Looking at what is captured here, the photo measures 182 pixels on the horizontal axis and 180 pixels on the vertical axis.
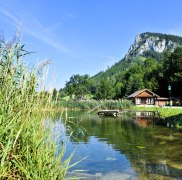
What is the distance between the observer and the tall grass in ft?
12.0

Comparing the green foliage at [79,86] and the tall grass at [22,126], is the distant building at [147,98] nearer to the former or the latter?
the green foliage at [79,86]

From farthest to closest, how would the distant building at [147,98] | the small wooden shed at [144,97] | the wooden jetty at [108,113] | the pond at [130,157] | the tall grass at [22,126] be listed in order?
the small wooden shed at [144,97] < the distant building at [147,98] < the wooden jetty at [108,113] < the pond at [130,157] < the tall grass at [22,126]

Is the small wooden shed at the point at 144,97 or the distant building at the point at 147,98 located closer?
the distant building at the point at 147,98

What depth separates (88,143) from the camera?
15891 millimetres

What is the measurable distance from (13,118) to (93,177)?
17.6ft

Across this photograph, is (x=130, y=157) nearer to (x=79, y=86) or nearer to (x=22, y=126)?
(x=22, y=126)

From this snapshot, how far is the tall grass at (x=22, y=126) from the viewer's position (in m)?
3.65

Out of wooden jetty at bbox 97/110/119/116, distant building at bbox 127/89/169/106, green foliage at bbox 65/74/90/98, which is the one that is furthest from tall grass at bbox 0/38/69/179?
green foliage at bbox 65/74/90/98

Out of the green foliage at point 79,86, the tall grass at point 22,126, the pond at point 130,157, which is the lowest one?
the pond at point 130,157

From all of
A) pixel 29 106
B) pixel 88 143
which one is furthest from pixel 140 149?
pixel 29 106

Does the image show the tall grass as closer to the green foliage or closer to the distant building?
the distant building

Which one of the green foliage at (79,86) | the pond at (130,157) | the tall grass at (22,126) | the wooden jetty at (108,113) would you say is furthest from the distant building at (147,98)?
the tall grass at (22,126)

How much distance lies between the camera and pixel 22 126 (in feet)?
12.3

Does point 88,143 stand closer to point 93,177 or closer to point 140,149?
point 140,149
